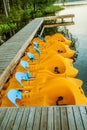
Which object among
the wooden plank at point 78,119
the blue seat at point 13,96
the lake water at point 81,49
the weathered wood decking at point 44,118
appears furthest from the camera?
the lake water at point 81,49

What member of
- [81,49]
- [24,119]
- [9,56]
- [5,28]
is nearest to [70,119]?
[24,119]

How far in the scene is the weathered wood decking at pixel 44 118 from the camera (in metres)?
5.14

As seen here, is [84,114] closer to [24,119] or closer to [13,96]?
[24,119]

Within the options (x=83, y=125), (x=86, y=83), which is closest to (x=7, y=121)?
(x=83, y=125)

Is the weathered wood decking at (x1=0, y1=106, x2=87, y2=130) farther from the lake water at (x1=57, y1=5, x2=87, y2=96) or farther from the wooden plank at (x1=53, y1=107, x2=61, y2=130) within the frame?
the lake water at (x1=57, y1=5, x2=87, y2=96)

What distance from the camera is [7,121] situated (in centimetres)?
549

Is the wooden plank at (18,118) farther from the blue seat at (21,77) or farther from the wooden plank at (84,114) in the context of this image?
the blue seat at (21,77)

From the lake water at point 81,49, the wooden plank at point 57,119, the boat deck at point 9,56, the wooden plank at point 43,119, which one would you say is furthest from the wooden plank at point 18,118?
the lake water at point 81,49

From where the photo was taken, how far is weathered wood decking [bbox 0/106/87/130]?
5145 mm

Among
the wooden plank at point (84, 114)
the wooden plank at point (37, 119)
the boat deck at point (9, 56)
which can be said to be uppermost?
the wooden plank at point (84, 114)

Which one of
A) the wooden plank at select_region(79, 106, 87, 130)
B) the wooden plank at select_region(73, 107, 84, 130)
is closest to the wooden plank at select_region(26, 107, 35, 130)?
the wooden plank at select_region(73, 107, 84, 130)

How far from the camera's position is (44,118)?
17.9ft

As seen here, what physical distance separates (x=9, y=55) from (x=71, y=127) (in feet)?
21.9

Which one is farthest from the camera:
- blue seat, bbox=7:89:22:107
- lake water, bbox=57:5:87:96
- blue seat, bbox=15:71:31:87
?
lake water, bbox=57:5:87:96
